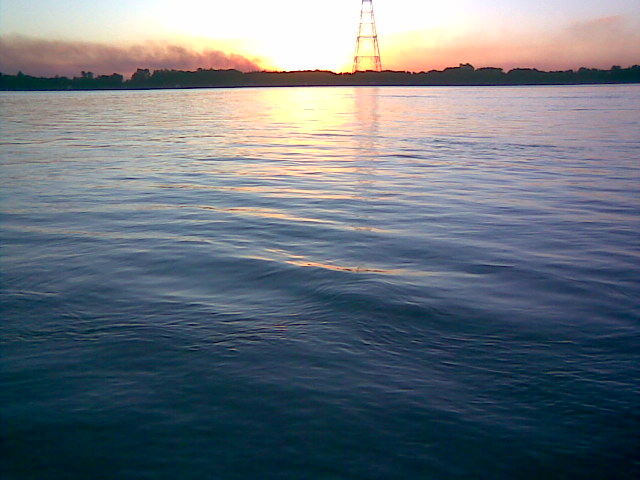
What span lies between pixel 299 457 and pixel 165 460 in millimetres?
870

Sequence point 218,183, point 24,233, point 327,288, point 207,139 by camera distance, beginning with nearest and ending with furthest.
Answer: point 327,288 → point 24,233 → point 218,183 → point 207,139

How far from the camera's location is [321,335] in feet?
20.1

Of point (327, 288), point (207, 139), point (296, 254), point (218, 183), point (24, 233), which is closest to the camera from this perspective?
point (327, 288)

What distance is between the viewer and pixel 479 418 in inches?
182

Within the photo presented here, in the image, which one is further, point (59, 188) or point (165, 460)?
point (59, 188)

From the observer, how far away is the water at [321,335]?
4262mm

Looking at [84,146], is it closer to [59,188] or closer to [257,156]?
[257,156]

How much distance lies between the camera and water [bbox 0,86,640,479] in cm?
426

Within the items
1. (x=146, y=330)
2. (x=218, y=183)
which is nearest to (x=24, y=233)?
(x=146, y=330)

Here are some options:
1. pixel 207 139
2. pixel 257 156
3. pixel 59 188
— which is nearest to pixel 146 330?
pixel 59 188

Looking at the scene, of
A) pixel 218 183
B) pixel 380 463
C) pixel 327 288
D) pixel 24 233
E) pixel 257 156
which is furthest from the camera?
pixel 257 156

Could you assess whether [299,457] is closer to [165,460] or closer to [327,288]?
[165,460]

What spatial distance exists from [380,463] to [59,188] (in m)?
13.8

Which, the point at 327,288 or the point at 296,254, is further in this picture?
the point at 296,254
